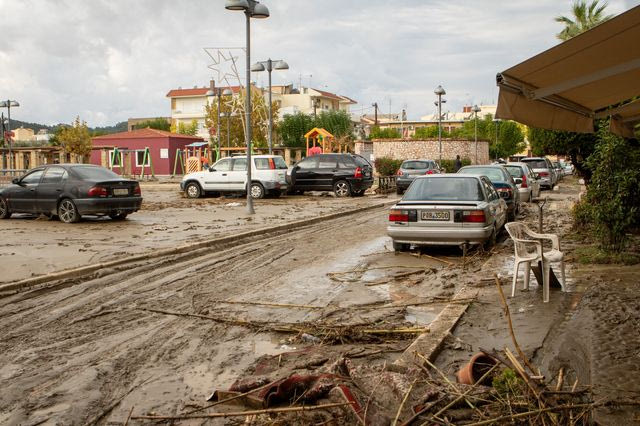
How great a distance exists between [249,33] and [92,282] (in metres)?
12.4

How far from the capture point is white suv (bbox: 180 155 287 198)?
2750 centimetres

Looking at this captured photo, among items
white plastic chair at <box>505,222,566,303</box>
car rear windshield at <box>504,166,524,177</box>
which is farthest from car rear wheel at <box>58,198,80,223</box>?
car rear windshield at <box>504,166,524,177</box>

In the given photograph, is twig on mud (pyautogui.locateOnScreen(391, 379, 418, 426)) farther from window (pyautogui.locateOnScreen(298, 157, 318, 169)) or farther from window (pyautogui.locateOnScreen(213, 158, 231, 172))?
window (pyautogui.locateOnScreen(298, 157, 318, 169))

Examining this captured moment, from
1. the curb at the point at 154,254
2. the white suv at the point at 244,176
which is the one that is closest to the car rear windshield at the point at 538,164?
the white suv at the point at 244,176

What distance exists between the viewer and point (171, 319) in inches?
295

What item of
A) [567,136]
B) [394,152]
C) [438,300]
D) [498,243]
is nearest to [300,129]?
[394,152]

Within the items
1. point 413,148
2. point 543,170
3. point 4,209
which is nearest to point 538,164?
point 543,170

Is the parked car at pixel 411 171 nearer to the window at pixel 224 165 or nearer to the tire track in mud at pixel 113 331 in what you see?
the window at pixel 224 165

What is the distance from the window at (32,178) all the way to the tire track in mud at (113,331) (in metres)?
8.24

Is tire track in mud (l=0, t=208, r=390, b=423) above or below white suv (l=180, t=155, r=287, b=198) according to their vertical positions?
below

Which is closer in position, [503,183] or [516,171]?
[503,183]

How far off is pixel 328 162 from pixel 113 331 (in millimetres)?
22715

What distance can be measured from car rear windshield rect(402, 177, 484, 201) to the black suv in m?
16.0

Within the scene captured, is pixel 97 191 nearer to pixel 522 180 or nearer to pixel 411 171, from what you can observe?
pixel 522 180
